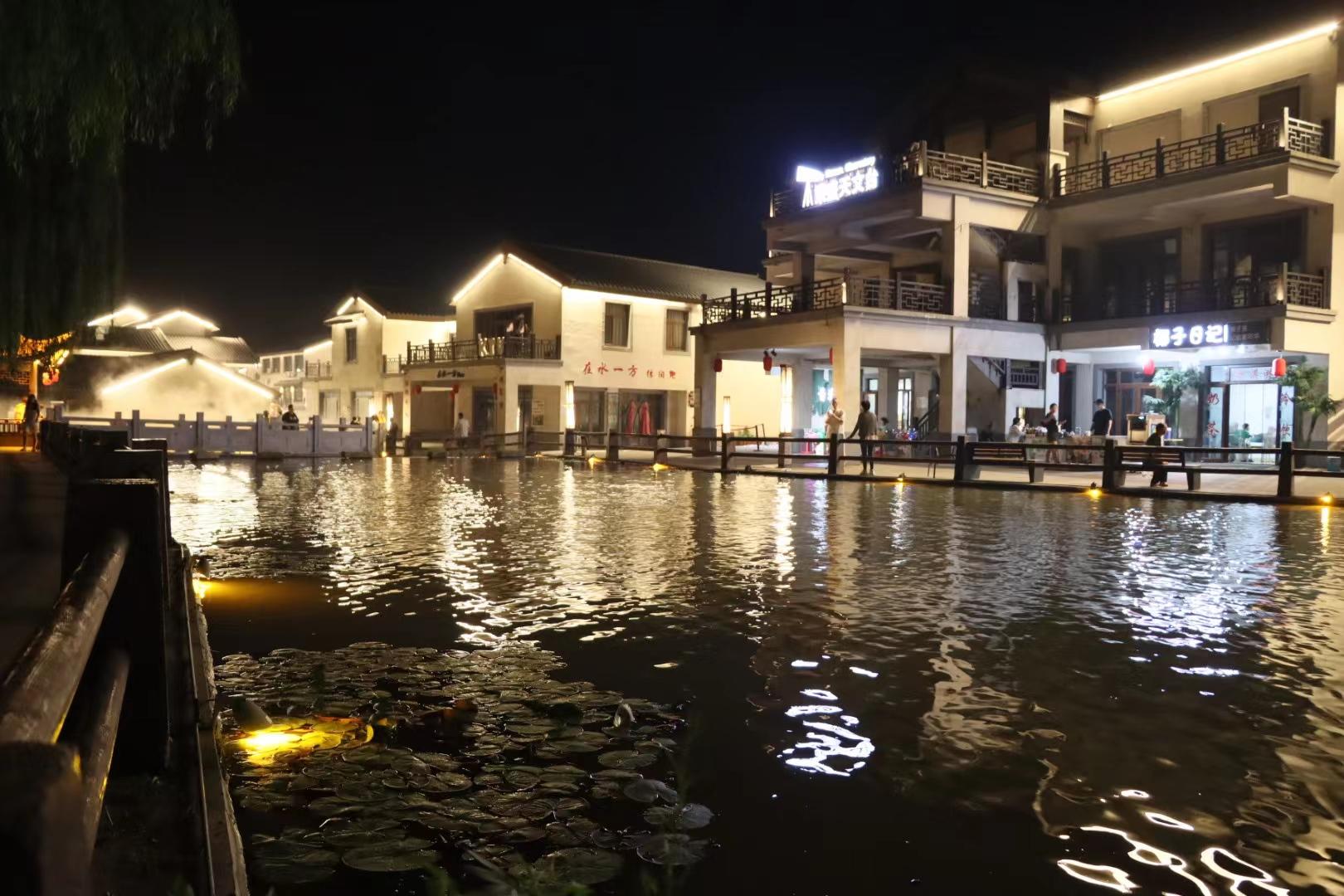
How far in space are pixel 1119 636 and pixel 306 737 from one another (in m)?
5.73

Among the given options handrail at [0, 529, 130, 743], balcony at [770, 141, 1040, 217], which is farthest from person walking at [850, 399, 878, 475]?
handrail at [0, 529, 130, 743]

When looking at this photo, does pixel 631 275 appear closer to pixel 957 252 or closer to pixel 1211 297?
pixel 957 252

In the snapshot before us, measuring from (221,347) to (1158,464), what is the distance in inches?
2139

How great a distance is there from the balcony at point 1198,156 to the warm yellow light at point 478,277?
24.0 meters

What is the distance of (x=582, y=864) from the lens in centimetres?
373

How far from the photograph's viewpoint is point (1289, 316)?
26031 mm

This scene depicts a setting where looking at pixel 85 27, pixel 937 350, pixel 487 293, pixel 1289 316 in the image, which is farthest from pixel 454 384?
pixel 85 27

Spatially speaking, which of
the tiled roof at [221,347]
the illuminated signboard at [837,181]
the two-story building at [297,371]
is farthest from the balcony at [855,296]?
the tiled roof at [221,347]

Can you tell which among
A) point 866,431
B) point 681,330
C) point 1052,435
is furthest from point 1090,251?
point 681,330

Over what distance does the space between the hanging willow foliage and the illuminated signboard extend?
23.9 m

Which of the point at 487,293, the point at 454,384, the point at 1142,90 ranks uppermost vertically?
the point at 1142,90

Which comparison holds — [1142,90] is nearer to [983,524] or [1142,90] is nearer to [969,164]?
[969,164]

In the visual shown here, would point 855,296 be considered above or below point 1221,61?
below

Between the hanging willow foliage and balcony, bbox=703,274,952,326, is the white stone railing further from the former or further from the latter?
the hanging willow foliage
